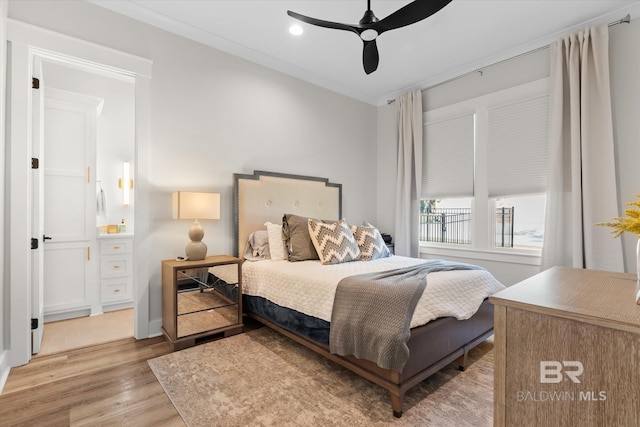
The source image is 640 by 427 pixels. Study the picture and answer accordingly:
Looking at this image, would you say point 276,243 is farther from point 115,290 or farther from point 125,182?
point 125,182

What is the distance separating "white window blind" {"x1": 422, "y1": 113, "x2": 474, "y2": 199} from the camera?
3.85m

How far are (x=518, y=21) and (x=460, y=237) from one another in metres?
2.39

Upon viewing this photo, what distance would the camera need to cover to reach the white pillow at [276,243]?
10.1 ft

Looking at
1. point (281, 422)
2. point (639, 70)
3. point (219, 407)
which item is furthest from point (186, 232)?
point (639, 70)

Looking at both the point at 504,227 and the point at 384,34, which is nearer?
the point at 384,34

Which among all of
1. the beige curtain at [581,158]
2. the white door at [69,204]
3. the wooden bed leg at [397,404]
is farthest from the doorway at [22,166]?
the beige curtain at [581,158]

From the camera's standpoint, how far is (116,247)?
12.1 ft

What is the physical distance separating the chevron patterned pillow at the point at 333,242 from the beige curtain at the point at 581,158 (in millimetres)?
1946

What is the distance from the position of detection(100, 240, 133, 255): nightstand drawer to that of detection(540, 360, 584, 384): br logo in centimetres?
414

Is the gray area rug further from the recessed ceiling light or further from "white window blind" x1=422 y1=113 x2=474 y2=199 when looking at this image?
the recessed ceiling light

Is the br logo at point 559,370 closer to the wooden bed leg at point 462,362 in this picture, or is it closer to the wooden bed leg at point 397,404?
the wooden bed leg at point 397,404

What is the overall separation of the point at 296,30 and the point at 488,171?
268 cm

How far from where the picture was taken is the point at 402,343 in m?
1.64

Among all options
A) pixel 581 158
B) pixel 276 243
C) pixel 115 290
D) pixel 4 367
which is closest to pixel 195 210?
pixel 276 243
